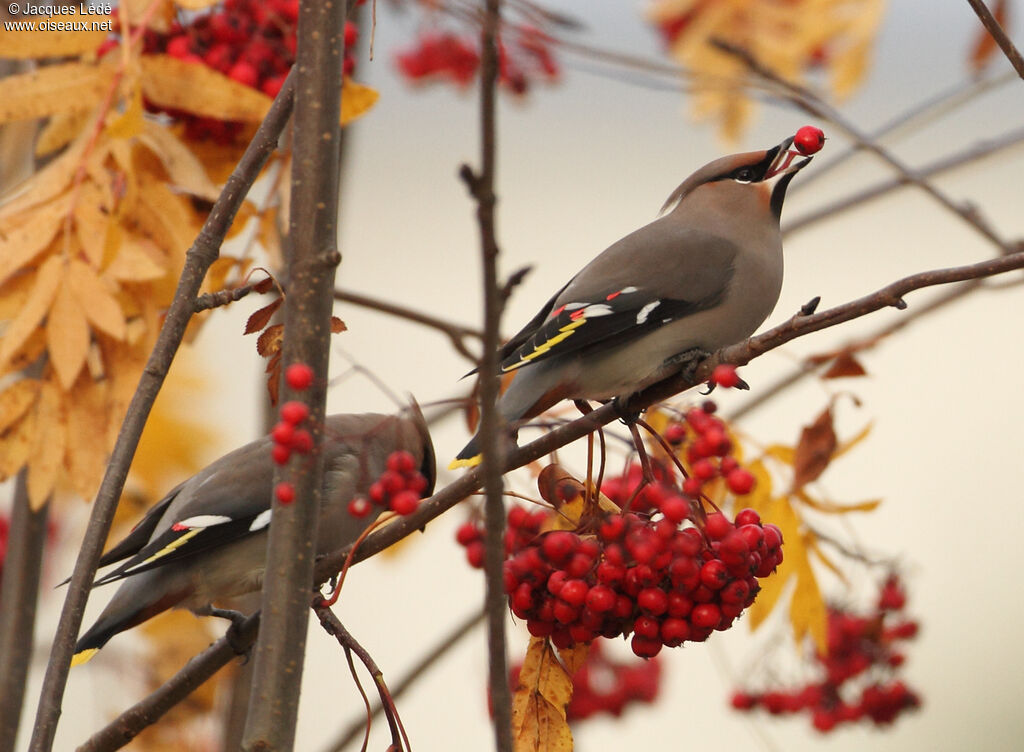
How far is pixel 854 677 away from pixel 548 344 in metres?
1.40

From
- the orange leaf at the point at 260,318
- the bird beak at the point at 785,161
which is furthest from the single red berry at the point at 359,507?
the bird beak at the point at 785,161

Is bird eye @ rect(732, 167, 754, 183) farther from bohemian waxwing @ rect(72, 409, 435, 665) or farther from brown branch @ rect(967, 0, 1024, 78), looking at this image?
brown branch @ rect(967, 0, 1024, 78)

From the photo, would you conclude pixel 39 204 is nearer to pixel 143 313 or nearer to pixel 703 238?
pixel 143 313

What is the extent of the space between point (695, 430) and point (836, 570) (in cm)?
66

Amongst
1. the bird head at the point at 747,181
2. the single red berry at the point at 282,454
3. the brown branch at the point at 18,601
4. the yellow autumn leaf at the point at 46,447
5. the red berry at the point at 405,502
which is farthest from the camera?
the bird head at the point at 747,181

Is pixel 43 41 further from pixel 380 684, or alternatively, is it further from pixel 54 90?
pixel 380 684

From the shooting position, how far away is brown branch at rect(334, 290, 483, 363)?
197 cm

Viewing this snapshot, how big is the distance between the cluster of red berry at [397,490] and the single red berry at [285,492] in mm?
299

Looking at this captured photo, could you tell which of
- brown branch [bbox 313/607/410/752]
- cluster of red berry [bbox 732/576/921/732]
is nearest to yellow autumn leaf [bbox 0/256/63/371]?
brown branch [bbox 313/607/410/752]

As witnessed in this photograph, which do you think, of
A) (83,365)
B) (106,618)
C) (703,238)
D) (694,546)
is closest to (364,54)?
(703,238)

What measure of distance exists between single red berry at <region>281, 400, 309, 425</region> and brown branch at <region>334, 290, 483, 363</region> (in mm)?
252

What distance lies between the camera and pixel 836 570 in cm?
262

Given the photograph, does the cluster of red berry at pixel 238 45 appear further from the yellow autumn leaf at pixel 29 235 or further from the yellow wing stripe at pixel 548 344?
the yellow wing stripe at pixel 548 344

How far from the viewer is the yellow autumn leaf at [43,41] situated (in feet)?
8.32
